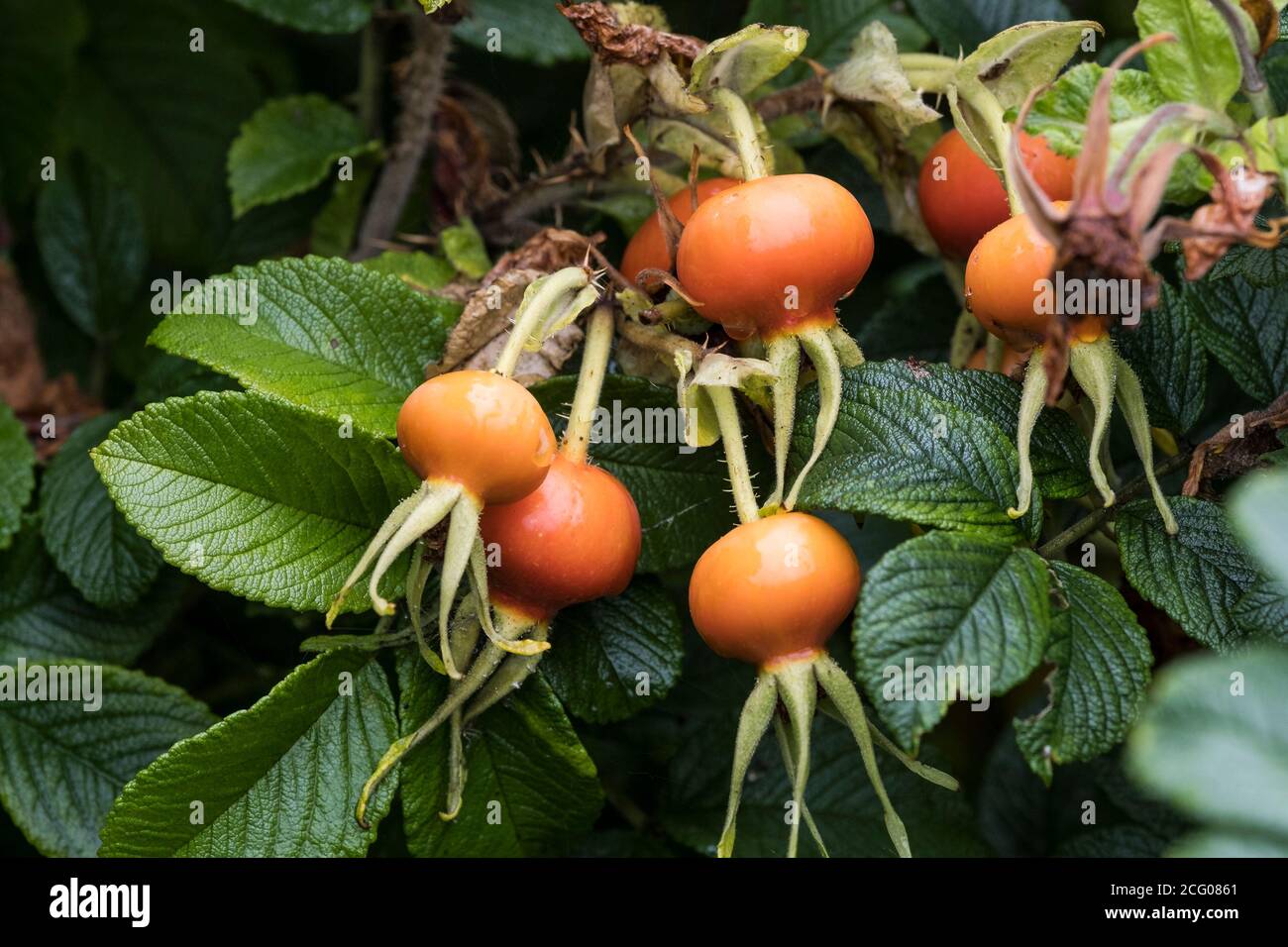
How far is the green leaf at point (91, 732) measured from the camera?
1.56 m

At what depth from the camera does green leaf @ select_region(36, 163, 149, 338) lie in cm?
208

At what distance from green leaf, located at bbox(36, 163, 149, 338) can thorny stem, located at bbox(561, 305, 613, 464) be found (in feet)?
3.67

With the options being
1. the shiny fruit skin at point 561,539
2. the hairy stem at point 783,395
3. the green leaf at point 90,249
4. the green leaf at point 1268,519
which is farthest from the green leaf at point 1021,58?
the green leaf at point 90,249

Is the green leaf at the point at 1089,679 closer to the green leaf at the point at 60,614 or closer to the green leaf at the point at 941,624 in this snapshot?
the green leaf at the point at 941,624

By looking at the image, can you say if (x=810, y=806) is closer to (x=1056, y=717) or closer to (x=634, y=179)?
(x=1056, y=717)

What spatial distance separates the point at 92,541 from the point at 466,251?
25.8 inches

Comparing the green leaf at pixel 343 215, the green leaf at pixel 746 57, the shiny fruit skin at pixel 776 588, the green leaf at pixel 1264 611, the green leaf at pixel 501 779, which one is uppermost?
the green leaf at pixel 343 215

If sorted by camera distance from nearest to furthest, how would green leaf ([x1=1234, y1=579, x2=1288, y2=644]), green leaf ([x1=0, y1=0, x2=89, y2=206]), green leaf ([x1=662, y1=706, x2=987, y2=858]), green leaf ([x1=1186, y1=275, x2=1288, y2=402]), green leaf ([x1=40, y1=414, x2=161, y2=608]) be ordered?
1. green leaf ([x1=1234, y1=579, x2=1288, y2=644])
2. green leaf ([x1=1186, y1=275, x2=1288, y2=402])
3. green leaf ([x1=662, y1=706, x2=987, y2=858])
4. green leaf ([x1=40, y1=414, x2=161, y2=608])
5. green leaf ([x1=0, y1=0, x2=89, y2=206])

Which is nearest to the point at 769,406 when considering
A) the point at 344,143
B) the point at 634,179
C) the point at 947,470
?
the point at 947,470

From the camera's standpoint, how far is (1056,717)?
3.59ft

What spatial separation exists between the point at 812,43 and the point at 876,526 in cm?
76

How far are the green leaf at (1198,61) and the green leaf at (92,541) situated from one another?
136cm

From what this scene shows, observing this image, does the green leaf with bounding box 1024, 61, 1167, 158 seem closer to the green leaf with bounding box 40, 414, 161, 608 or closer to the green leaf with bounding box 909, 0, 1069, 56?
the green leaf with bounding box 909, 0, 1069, 56

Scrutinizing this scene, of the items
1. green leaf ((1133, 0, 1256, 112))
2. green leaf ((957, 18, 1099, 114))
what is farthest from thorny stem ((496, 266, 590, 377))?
green leaf ((1133, 0, 1256, 112))
